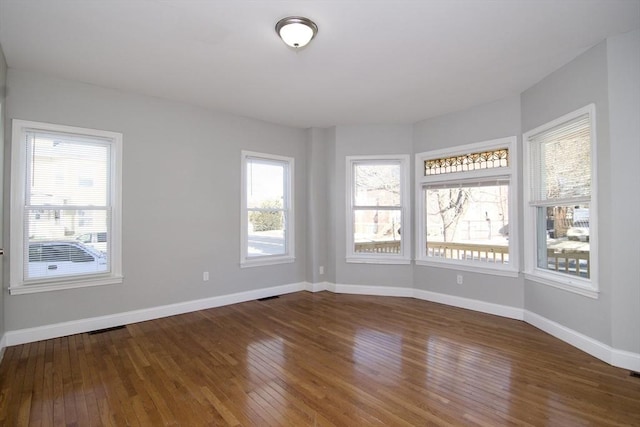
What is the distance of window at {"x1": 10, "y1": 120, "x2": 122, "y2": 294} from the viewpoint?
10.7 ft

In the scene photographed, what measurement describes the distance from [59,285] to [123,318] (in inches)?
Result: 29.7

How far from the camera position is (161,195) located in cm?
412

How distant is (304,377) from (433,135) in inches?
151

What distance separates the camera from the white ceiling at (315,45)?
237cm

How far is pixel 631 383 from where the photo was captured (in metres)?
2.49

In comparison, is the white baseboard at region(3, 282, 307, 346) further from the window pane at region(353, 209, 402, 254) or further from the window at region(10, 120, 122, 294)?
the window pane at region(353, 209, 402, 254)

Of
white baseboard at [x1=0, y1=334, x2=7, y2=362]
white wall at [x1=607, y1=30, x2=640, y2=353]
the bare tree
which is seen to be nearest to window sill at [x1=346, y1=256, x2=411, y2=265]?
the bare tree

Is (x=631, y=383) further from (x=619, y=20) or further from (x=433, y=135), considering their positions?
(x=433, y=135)

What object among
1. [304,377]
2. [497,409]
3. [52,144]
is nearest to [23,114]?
[52,144]

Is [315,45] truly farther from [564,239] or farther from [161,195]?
[564,239]

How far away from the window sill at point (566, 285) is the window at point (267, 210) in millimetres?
3404

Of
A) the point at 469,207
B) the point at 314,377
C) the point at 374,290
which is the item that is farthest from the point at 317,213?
the point at 314,377

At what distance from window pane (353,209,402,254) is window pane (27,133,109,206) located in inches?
140

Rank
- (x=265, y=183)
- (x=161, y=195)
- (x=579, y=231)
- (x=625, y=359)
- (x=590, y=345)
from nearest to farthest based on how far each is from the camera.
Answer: (x=625, y=359), (x=590, y=345), (x=579, y=231), (x=161, y=195), (x=265, y=183)
